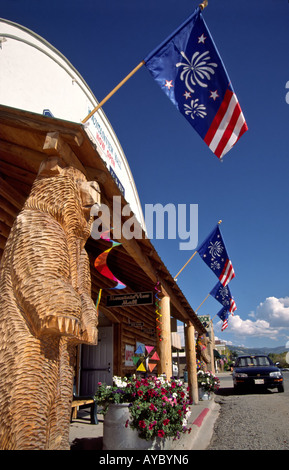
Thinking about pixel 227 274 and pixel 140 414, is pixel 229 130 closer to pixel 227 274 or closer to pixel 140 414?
pixel 140 414

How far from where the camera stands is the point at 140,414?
154 inches

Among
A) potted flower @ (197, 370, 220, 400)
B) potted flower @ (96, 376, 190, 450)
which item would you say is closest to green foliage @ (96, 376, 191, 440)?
potted flower @ (96, 376, 190, 450)

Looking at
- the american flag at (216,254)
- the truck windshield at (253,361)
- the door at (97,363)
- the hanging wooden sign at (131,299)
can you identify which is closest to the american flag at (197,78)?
the hanging wooden sign at (131,299)

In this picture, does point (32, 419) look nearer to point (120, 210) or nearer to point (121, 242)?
point (120, 210)

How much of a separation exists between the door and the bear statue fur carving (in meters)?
7.46

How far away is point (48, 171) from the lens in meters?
2.19

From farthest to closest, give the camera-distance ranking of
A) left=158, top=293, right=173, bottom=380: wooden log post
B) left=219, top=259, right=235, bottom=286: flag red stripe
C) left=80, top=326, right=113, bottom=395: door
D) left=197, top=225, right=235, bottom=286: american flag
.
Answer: left=219, top=259, right=235, bottom=286: flag red stripe, left=197, top=225, right=235, bottom=286: american flag, left=80, top=326, right=113, bottom=395: door, left=158, top=293, right=173, bottom=380: wooden log post

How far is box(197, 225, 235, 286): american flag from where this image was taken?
9.62m

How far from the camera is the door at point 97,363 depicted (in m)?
9.00

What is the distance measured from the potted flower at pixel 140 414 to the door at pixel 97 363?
4785 millimetres

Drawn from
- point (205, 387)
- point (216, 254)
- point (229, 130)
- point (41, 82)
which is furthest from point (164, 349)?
point (41, 82)

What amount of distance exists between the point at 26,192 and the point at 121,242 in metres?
1.36

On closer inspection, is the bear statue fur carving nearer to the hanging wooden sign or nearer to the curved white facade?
the hanging wooden sign

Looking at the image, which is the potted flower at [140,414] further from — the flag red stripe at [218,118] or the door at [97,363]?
the door at [97,363]
